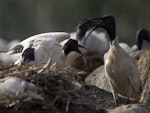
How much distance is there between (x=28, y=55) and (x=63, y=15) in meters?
22.7

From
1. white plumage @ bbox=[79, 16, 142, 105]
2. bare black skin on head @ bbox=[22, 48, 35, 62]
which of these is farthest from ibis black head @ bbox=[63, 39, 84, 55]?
white plumage @ bbox=[79, 16, 142, 105]

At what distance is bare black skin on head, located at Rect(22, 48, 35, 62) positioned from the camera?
34.0 feet

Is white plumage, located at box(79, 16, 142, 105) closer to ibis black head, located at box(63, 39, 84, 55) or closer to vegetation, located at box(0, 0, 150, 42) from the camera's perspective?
ibis black head, located at box(63, 39, 84, 55)

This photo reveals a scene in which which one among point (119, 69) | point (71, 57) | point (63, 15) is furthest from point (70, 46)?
point (63, 15)

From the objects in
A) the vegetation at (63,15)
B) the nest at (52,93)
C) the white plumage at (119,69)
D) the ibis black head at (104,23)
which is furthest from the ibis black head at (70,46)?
the vegetation at (63,15)

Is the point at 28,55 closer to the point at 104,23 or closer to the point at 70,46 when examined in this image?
the point at 104,23

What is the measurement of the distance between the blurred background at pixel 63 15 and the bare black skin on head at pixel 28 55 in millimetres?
15110

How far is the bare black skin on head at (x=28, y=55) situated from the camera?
34.0 ft

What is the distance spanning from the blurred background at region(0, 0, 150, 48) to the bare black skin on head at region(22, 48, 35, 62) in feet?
49.6

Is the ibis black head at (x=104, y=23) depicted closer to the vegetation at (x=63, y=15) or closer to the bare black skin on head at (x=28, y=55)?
the bare black skin on head at (x=28, y=55)

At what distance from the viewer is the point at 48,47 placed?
10969mm

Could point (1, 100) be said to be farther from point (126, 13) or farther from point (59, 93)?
point (126, 13)

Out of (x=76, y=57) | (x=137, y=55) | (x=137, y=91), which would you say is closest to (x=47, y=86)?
(x=137, y=91)

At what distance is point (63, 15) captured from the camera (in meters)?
33.2
